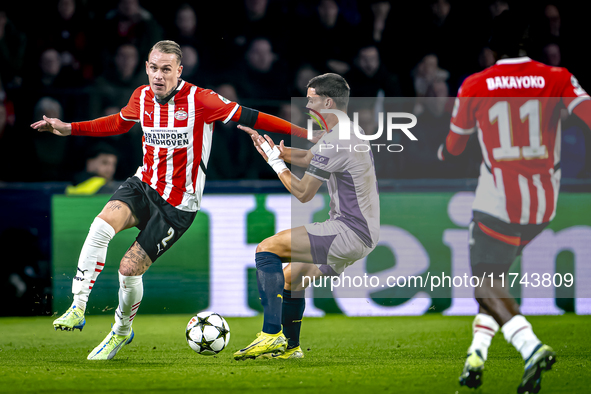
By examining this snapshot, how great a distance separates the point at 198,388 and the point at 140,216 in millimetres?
1693

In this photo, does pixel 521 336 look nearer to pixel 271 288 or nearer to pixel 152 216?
pixel 271 288

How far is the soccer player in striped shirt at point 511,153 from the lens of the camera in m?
3.67

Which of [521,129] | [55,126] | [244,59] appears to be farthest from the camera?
[244,59]

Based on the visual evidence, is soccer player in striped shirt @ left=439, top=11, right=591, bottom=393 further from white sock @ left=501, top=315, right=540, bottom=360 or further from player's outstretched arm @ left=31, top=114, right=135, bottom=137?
player's outstretched arm @ left=31, top=114, right=135, bottom=137

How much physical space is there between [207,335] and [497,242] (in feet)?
7.51

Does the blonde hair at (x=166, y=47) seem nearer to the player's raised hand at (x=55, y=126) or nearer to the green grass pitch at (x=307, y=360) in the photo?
the player's raised hand at (x=55, y=126)

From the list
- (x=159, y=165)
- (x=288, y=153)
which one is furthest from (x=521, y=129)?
(x=159, y=165)

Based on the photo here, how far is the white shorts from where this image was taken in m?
4.80

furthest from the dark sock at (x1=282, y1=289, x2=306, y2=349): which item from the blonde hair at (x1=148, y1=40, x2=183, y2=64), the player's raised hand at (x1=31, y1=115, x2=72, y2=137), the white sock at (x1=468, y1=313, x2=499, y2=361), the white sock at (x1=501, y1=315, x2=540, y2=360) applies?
the player's raised hand at (x1=31, y1=115, x2=72, y2=137)

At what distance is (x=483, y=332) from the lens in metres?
3.70

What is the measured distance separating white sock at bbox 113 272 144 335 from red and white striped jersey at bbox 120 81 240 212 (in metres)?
0.64

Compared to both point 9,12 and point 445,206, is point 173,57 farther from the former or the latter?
point 9,12

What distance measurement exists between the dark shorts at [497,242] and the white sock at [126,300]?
252cm

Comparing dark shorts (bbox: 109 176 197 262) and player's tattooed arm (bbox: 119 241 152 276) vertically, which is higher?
dark shorts (bbox: 109 176 197 262)
